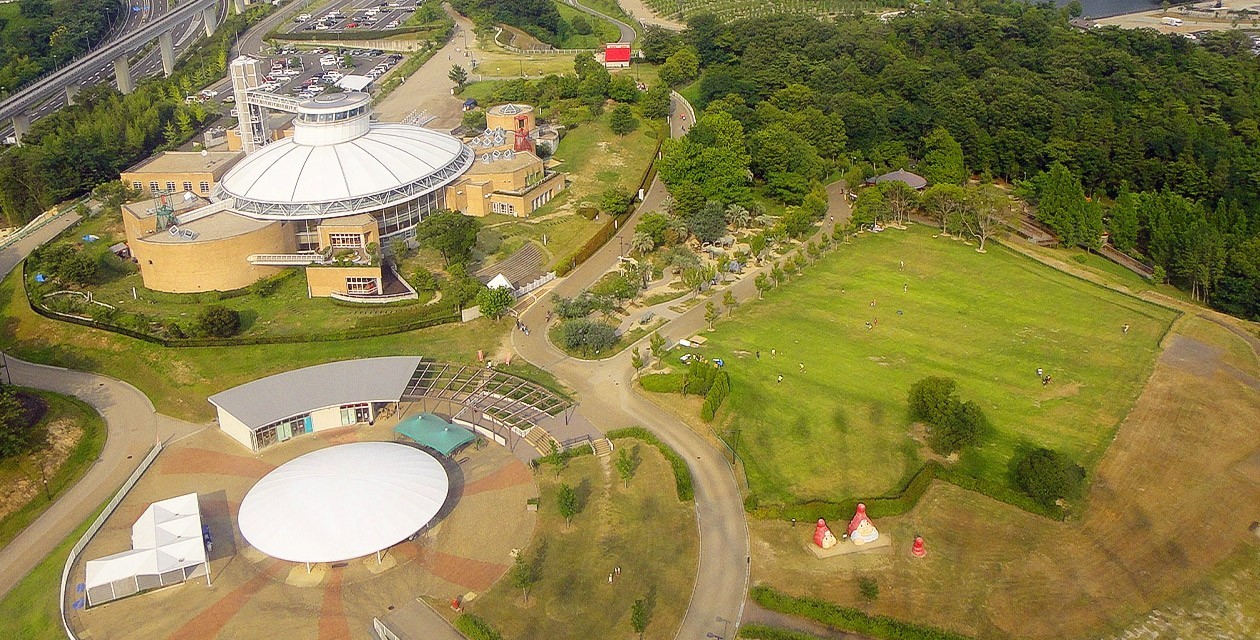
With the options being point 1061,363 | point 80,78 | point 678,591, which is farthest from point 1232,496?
point 80,78

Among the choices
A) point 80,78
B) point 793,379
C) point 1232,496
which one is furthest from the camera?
point 80,78

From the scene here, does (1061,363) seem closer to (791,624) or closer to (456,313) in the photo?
(791,624)

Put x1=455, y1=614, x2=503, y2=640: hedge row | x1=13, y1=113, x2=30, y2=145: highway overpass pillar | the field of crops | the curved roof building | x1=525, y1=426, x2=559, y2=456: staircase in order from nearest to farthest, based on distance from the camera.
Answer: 1. x1=455, y1=614, x2=503, y2=640: hedge row
2. x1=525, y1=426, x2=559, y2=456: staircase
3. the curved roof building
4. x1=13, y1=113, x2=30, y2=145: highway overpass pillar
5. the field of crops

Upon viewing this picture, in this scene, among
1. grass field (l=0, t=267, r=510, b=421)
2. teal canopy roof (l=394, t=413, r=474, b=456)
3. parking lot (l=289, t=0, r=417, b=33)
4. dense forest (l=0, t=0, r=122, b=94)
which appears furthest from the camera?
parking lot (l=289, t=0, r=417, b=33)

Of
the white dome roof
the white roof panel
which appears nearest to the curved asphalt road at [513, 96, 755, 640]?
the white dome roof

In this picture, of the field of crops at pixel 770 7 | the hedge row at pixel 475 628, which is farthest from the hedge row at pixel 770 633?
the field of crops at pixel 770 7

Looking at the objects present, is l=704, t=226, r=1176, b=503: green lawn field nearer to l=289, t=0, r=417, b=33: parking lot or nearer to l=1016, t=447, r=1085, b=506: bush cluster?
l=1016, t=447, r=1085, b=506: bush cluster

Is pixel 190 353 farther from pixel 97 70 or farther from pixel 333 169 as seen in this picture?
pixel 97 70
